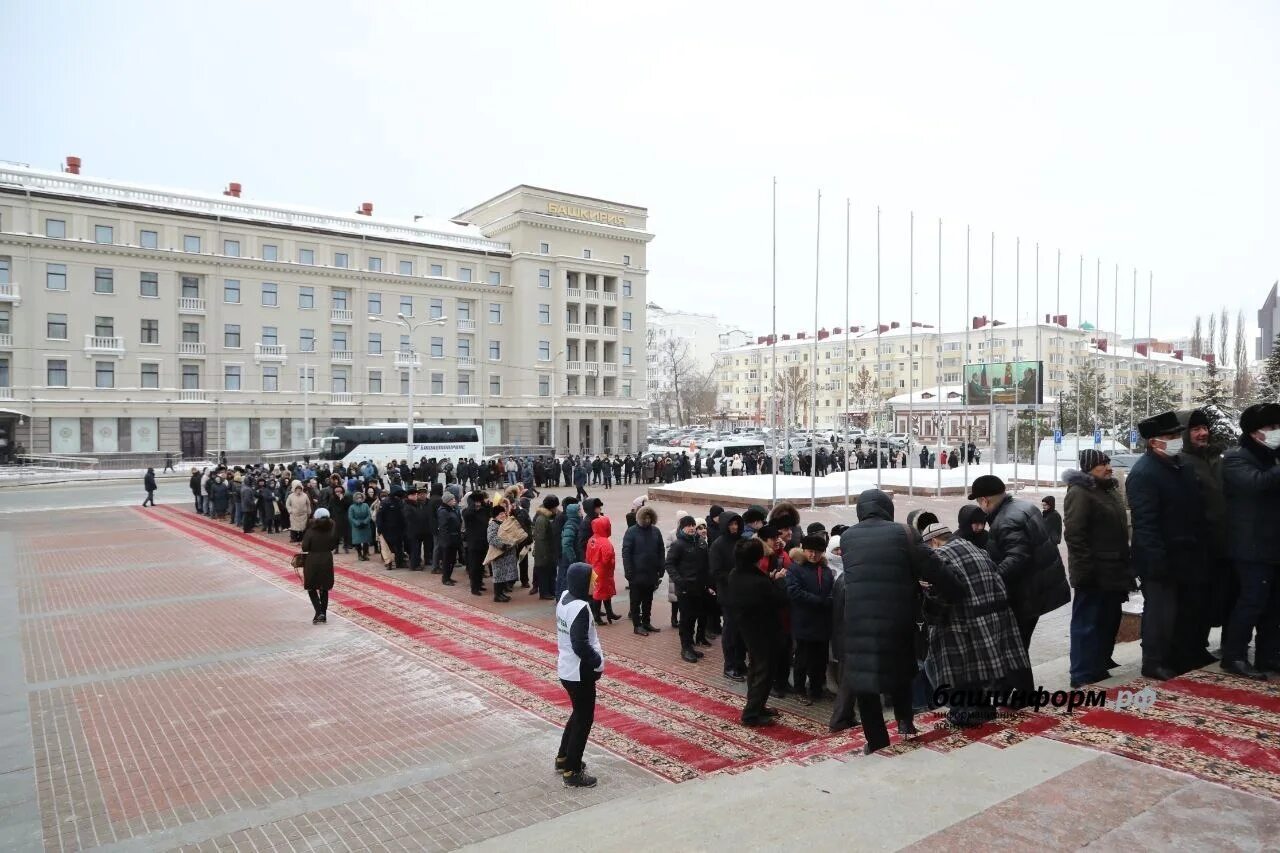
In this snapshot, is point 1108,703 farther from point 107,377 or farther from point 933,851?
point 107,377

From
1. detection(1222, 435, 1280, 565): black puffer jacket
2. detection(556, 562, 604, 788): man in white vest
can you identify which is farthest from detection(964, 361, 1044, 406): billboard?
detection(556, 562, 604, 788): man in white vest

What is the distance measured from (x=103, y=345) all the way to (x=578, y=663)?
5501cm

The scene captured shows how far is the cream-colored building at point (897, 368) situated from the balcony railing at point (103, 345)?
44818 mm

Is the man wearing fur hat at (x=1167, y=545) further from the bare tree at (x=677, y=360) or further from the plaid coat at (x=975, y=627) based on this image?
the bare tree at (x=677, y=360)

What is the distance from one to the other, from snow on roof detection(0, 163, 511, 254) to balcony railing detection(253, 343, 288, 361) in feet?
27.8

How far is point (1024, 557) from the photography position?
520cm

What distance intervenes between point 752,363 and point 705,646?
113709mm

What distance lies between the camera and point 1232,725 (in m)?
4.58

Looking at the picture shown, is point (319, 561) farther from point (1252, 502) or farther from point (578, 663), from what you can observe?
point (1252, 502)

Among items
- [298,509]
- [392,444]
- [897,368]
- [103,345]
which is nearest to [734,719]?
[298,509]

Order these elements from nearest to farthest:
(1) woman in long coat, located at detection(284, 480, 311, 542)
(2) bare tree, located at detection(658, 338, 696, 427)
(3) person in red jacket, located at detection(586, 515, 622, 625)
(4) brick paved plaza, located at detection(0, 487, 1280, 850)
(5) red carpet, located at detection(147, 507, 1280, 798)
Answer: (4) brick paved plaza, located at detection(0, 487, 1280, 850) → (5) red carpet, located at detection(147, 507, 1280, 798) → (3) person in red jacket, located at detection(586, 515, 622, 625) → (1) woman in long coat, located at detection(284, 480, 311, 542) → (2) bare tree, located at detection(658, 338, 696, 427)

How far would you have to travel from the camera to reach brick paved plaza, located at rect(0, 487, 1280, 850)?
12.7 ft

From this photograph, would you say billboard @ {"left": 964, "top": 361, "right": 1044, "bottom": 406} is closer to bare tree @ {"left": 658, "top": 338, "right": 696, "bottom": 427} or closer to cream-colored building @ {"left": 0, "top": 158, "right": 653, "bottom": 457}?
cream-colored building @ {"left": 0, "top": 158, "right": 653, "bottom": 457}

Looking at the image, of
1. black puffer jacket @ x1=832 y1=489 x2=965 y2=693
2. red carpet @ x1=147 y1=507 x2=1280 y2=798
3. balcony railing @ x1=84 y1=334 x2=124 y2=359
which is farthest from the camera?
balcony railing @ x1=84 y1=334 x2=124 y2=359
